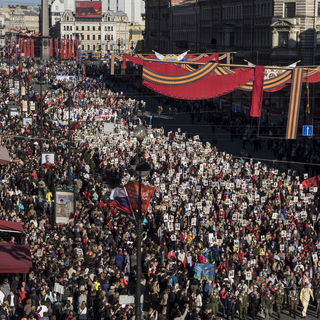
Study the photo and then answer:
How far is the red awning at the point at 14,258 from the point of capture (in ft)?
70.0

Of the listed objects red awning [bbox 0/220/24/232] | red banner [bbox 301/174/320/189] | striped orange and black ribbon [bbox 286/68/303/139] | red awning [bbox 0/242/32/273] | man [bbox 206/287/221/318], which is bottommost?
man [bbox 206/287/221/318]

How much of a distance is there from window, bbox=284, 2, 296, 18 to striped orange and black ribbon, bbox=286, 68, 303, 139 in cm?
3787

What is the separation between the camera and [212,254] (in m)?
24.6

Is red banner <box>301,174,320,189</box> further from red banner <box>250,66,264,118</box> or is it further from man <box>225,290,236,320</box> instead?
man <box>225,290,236,320</box>

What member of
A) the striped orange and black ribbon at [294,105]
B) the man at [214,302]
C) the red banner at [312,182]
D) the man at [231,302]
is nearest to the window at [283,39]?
the red banner at [312,182]

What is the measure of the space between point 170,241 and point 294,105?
6.38 meters

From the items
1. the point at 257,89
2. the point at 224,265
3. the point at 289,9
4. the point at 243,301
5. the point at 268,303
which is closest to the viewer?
the point at 243,301

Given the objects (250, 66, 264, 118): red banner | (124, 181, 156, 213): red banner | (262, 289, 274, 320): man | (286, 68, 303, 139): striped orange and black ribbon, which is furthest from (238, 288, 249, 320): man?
(250, 66, 264, 118): red banner

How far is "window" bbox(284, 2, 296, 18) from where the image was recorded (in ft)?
197

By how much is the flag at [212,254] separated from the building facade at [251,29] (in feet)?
120

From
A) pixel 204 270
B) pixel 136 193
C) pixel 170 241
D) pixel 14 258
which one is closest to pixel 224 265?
pixel 204 270

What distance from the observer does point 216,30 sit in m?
84.2

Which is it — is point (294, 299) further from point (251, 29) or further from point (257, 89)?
point (251, 29)

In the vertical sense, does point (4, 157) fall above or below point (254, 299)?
above
